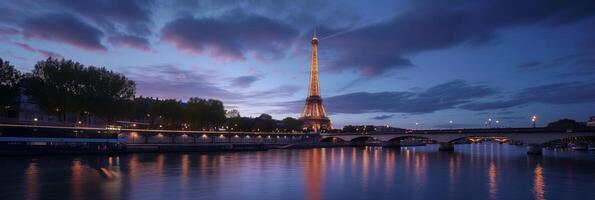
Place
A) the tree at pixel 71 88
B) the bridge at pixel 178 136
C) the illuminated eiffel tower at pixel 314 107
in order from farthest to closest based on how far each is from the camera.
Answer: the illuminated eiffel tower at pixel 314 107 < the tree at pixel 71 88 < the bridge at pixel 178 136

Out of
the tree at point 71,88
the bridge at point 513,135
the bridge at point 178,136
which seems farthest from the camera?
the bridge at point 513,135

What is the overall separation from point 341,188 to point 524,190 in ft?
37.7

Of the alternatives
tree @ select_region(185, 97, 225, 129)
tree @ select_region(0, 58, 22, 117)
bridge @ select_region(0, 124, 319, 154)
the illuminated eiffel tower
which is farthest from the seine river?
the illuminated eiffel tower

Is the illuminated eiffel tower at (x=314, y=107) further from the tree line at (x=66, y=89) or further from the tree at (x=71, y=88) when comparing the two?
the tree at (x=71, y=88)

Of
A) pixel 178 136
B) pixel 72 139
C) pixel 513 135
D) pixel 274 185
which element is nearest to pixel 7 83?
pixel 72 139

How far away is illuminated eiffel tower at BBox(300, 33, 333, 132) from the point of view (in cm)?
15600

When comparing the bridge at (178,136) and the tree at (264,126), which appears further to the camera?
the tree at (264,126)

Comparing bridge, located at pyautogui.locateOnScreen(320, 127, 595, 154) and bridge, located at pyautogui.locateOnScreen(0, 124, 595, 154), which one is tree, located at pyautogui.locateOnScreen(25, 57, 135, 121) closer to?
bridge, located at pyautogui.locateOnScreen(0, 124, 595, 154)

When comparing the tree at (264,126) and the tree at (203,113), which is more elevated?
the tree at (203,113)

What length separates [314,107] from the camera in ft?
525

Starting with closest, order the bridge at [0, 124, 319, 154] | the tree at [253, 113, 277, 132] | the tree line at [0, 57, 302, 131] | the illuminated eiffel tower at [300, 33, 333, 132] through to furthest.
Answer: the bridge at [0, 124, 319, 154]
the tree line at [0, 57, 302, 131]
the tree at [253, 113, 277, 132]
the illuminated eiffel tower at [300, 33, 333, 132]

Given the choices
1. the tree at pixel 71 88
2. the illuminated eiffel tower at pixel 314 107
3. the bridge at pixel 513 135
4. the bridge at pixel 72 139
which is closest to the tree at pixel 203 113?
the bridge at pixel 72 139

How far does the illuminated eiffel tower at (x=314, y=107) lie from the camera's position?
156000 mm

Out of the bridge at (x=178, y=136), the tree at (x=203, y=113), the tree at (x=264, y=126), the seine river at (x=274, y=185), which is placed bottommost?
the seine river at (x=274, y=185)
